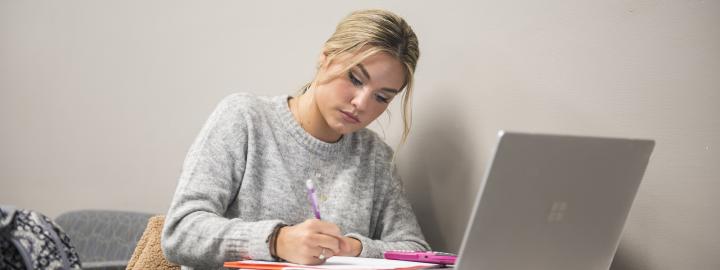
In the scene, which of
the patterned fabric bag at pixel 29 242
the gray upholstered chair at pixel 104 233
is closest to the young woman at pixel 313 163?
the patterned fabric bag at pixel 29 242

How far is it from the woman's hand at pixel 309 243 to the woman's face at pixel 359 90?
33cm

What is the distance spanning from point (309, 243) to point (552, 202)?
37 centimetres

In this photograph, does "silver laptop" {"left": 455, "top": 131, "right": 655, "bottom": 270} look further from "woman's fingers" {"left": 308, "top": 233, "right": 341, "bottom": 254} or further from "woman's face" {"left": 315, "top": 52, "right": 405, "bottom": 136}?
"woman's face" {"left": 315, "top": 52, "right": 405, "bottom": 136}

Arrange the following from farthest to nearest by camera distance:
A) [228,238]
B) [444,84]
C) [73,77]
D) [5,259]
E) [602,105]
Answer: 1. [73,77]
2. [444,84]
3. [602,105]
4. [228,238]
5. [5,259]

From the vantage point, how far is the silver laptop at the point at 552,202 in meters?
1.06

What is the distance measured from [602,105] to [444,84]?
1.40 feet

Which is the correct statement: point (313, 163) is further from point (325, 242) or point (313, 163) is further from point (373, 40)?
point (325, 242)

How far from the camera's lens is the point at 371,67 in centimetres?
158

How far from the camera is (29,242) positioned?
109 centimetres

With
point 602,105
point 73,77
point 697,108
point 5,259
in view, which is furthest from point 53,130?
point 697,108

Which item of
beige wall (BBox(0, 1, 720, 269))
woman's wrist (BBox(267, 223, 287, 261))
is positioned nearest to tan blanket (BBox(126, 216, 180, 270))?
woman's wrist (BBox(267, 223, 287, 261))

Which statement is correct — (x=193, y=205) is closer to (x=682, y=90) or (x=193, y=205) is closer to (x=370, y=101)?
(x=370, y=101)

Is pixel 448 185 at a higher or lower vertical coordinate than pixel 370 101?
lower

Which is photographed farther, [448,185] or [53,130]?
[53,130]
